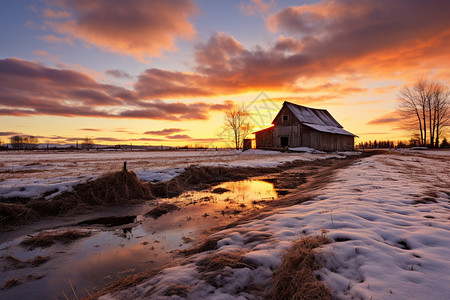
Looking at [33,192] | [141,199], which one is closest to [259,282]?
[141,199]

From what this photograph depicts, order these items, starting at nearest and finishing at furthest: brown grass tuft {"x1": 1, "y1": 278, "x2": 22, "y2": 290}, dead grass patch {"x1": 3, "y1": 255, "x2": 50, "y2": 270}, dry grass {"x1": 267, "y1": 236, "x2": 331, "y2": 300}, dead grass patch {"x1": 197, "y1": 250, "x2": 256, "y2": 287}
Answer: dry grass {"x1": 267, "y1": 236, "x2": 331, "y2": 300} < dead grass patch {"x1": 197, "y1": 250, "x2": 256, "y2": 287} < brown grass tuft {"x1": 1, "y1": 278, "x2": 22, "y2": 290} < dead grass patch {"x1": 3, "y1": 255, "x2": 50, "y2": 270}

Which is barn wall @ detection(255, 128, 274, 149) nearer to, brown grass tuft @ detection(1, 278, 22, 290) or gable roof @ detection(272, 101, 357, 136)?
gable roof @ detection(272, 101, 357, 136)

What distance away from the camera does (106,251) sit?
3.68 m

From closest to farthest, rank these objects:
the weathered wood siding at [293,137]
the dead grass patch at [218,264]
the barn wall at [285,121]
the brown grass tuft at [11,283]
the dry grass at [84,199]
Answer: the dead grass patch at [218,264], the brown grass tuft at [11,283], the dry grass at [84,199], the weathered wood siding at [293,137], the barn wall at [285,121]

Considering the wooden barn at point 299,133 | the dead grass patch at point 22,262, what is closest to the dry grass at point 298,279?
the dead grass patch at point 22,262

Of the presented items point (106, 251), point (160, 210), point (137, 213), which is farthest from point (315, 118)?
point (106, 251)

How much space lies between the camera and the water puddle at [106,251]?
2.79m

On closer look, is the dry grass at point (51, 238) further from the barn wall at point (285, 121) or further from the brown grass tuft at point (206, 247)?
the barn wall at point (285, 121)

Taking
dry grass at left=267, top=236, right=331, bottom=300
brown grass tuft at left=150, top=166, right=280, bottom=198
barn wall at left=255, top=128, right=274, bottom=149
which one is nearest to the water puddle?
dry grass at left=267, top=236, right=331, bottom=300

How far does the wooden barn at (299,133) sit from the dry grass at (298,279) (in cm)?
3176

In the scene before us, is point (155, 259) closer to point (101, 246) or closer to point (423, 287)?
point (101, 246)

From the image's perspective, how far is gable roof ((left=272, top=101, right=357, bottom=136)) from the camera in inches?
1337

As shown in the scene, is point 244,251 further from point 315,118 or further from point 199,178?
point 315,118

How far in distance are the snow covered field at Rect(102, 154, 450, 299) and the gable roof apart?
98.6 feet
